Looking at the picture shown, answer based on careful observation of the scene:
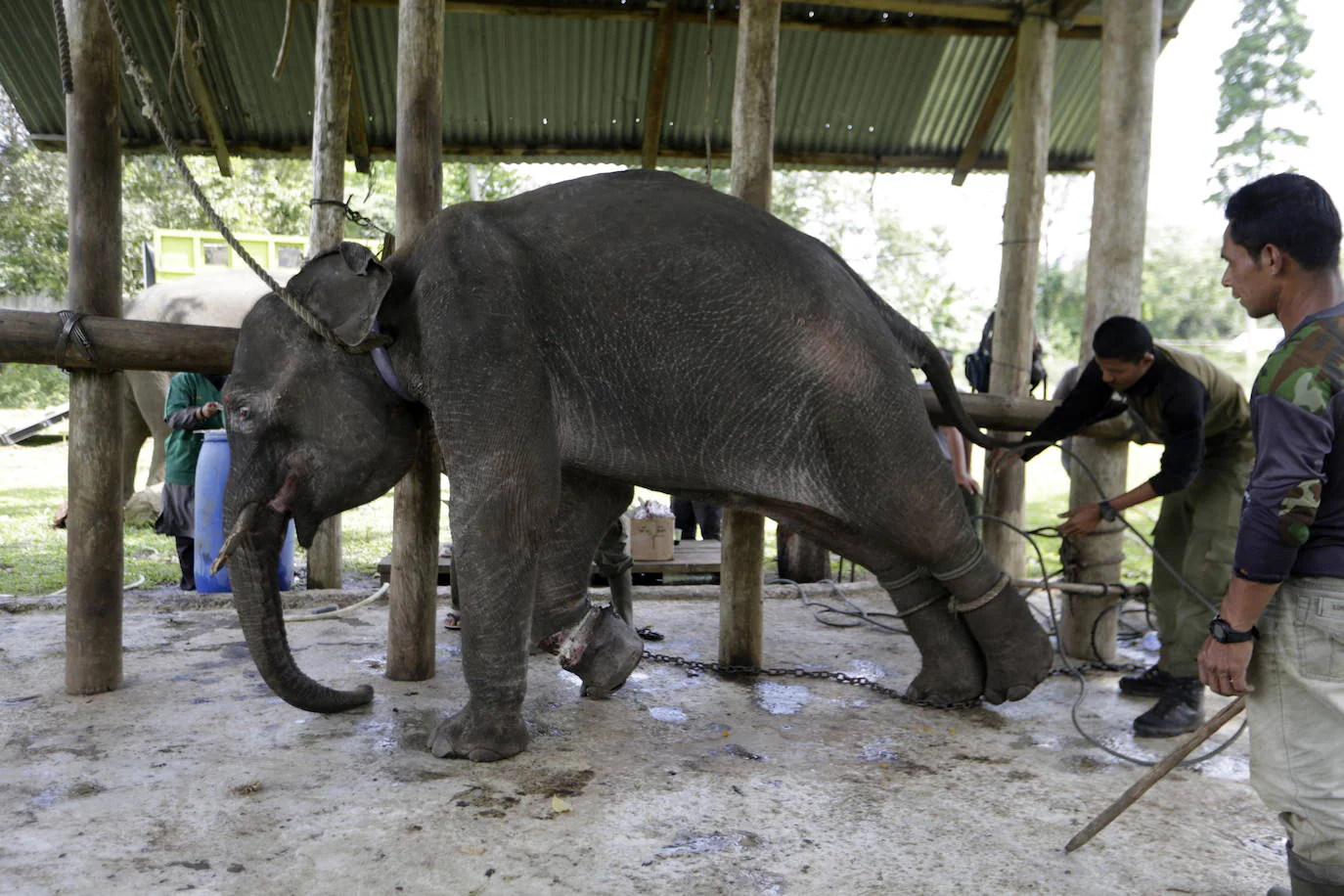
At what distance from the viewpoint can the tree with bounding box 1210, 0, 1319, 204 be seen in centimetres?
3152

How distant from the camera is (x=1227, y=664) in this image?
2.42 meters

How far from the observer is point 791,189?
24.5 m

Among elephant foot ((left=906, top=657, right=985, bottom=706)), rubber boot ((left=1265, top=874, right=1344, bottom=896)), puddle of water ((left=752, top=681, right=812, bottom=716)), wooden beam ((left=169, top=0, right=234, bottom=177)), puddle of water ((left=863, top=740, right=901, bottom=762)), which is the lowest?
puddle of water ((left=752, top=681, right=812, bottom=716))

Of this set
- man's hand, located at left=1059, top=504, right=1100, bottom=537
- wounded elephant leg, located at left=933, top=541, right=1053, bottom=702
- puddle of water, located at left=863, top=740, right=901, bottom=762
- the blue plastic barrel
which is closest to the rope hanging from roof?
wounded elephant leg, located at left=933, top=541, right=1053, bottom=702

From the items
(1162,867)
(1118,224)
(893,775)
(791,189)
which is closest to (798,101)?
(1118,224)

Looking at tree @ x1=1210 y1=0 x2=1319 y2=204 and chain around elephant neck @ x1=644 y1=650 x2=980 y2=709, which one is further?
Result: tree @ x1=1210 y1=0 x2=1319 y2=204

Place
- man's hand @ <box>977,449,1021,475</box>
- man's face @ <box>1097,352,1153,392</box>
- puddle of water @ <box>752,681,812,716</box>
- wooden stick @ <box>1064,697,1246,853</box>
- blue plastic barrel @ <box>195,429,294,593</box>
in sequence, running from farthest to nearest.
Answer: blue plastic barrel @ <box>195,429,294,593</box>
man's hand @ <box>977,449,1021,475</box>
puddle of water @ <box>752,681,812,716</box>
man's face @ <box>1097,352,1153,392</box>
wooden stick @ <box>1064,697,1246,853</box>

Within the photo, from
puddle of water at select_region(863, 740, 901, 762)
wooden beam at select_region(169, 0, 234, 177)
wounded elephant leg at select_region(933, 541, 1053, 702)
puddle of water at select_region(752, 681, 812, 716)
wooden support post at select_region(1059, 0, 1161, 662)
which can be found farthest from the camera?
wooden beam at select_region(169, 0, 234, 177)

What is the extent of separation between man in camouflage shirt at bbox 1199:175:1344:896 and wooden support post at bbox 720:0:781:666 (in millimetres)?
2469

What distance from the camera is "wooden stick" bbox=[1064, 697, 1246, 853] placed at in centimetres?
280

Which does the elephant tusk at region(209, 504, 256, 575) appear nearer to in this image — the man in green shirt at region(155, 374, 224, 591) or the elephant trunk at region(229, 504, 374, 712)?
the elephant trunk at region(229, 504, 374, 712)

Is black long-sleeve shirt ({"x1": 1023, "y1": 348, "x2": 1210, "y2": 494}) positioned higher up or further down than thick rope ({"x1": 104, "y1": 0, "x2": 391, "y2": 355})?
further down

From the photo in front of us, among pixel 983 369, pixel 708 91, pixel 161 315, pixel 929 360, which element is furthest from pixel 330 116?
pixel 161 315

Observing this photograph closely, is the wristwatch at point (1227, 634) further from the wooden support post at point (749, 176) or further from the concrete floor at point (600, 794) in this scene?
the wooden support post at point (749, 176)
